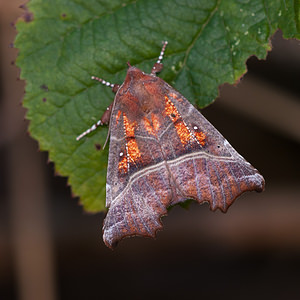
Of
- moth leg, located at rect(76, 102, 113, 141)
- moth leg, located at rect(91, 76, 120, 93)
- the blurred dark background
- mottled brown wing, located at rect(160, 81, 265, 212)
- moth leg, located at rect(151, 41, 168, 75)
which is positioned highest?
moth leg, located at rect(151, 41, 168, 75)

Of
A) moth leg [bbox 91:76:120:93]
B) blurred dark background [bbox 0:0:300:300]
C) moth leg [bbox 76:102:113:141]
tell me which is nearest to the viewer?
moth leg [bbox 91:76:120:93]

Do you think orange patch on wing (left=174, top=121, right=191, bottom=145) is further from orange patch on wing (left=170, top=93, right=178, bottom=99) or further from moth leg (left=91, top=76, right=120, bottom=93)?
moth leg (left=91, top=76, right=120, bottom=93)

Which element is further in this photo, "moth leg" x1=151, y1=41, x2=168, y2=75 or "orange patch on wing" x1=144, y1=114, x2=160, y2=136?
"orange patch on wing" x1=144, y1=114, x2=160, y2=136

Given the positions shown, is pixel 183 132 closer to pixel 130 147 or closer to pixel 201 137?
pixel 201 137

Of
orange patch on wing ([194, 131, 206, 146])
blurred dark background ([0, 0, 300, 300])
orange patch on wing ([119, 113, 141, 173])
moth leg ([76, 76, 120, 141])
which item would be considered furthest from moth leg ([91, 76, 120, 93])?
blurred dark background ([0, 0, 300, 300])

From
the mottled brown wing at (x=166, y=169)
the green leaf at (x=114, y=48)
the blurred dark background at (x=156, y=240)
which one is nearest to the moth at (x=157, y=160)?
the mottled brown wing at (x=166, y=169)

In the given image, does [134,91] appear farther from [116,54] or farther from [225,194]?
[225,194]

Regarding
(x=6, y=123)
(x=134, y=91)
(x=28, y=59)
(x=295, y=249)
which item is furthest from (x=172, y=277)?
(x=28, y=59)
